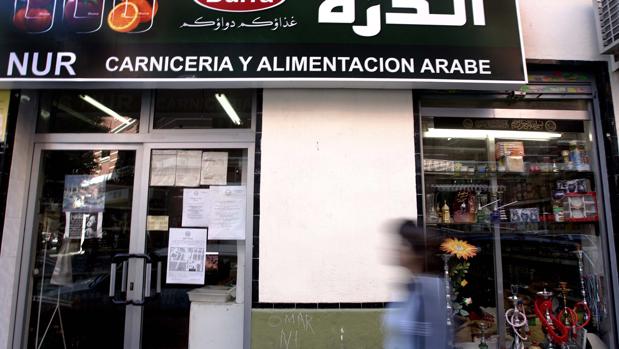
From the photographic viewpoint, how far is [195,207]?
14.8ft

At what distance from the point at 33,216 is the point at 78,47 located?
1857 mm

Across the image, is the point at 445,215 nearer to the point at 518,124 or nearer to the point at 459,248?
the point at 459,248

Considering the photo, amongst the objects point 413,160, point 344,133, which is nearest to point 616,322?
point 413,160

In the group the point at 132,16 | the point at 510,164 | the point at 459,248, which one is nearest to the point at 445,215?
the point at 459,248

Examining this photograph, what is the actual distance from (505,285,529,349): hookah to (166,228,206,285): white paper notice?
10.4ft

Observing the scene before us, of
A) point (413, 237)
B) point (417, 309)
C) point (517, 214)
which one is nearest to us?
point (417, 309)

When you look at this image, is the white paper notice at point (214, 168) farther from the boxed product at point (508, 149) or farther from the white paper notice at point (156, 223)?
the boxed product at point (508, 149)

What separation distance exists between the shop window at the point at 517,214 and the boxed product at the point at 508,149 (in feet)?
0.04

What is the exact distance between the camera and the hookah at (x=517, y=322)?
428cm

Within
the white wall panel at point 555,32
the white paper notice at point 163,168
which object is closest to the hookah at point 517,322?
the white wall panel at point 555,32

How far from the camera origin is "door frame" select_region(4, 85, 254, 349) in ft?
14.3

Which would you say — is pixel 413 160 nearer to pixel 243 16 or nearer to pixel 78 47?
pixel 243 16

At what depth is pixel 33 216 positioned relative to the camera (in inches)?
178

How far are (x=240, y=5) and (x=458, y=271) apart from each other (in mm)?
3486
